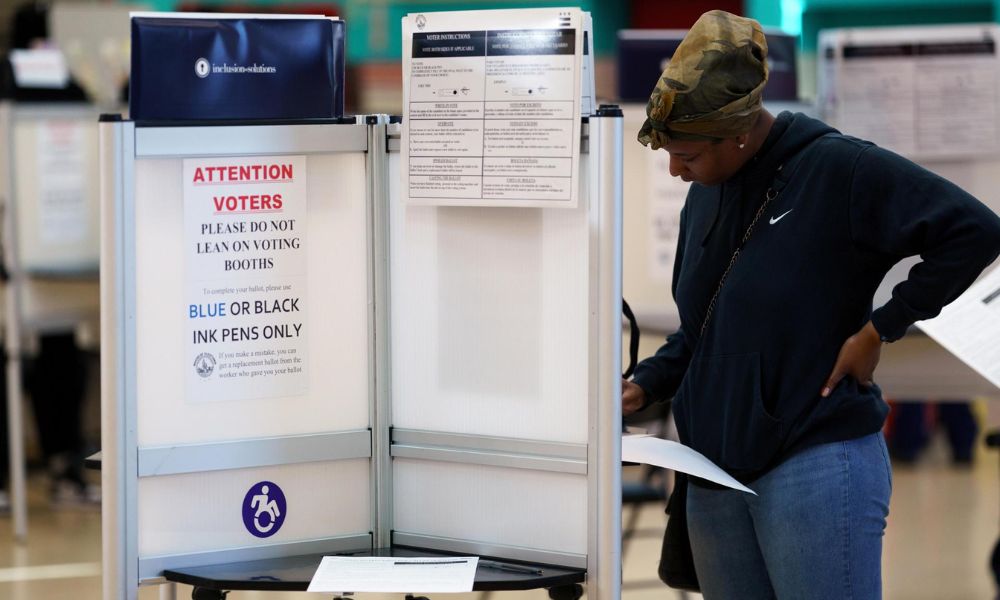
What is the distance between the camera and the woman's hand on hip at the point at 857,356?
5.52ft

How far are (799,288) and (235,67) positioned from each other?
2.63 ft

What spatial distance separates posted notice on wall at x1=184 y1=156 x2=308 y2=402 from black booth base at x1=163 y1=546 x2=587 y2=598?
23 centimetres

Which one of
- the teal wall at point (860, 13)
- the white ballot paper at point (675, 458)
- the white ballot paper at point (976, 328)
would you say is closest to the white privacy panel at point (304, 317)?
the white ballot paper at point (675, 458)

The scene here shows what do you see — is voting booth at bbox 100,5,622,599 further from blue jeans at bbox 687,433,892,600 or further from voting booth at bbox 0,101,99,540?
voting booth at bbox 0,101,99,540

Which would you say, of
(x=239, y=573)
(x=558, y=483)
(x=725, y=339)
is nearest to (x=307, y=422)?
(x=239, y=573)

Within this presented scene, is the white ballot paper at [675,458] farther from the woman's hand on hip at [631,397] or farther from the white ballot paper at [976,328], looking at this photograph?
the white ballot paper at [976,328]

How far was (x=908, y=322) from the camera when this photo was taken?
169 cm

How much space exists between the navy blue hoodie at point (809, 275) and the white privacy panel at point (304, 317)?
49cm

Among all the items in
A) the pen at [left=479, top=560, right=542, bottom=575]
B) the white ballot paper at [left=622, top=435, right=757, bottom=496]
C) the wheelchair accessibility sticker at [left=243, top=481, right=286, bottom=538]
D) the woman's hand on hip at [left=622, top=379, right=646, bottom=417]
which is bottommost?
the pen at [left=479, top=560, right=542, bottom=575]

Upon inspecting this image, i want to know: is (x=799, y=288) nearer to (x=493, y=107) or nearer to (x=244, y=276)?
(x=493, y=107)

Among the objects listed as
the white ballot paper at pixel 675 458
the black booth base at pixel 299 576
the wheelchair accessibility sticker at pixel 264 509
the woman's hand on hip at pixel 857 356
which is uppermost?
the woman's hand on hip at pixel 857 356

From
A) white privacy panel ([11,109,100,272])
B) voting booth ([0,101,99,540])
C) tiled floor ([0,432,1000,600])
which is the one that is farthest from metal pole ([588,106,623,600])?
white privacy panel ([11,109,100,272])

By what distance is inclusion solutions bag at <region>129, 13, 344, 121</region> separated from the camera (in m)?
1.65

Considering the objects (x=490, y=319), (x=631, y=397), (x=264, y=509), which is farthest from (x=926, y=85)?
(x=264, y=509)
